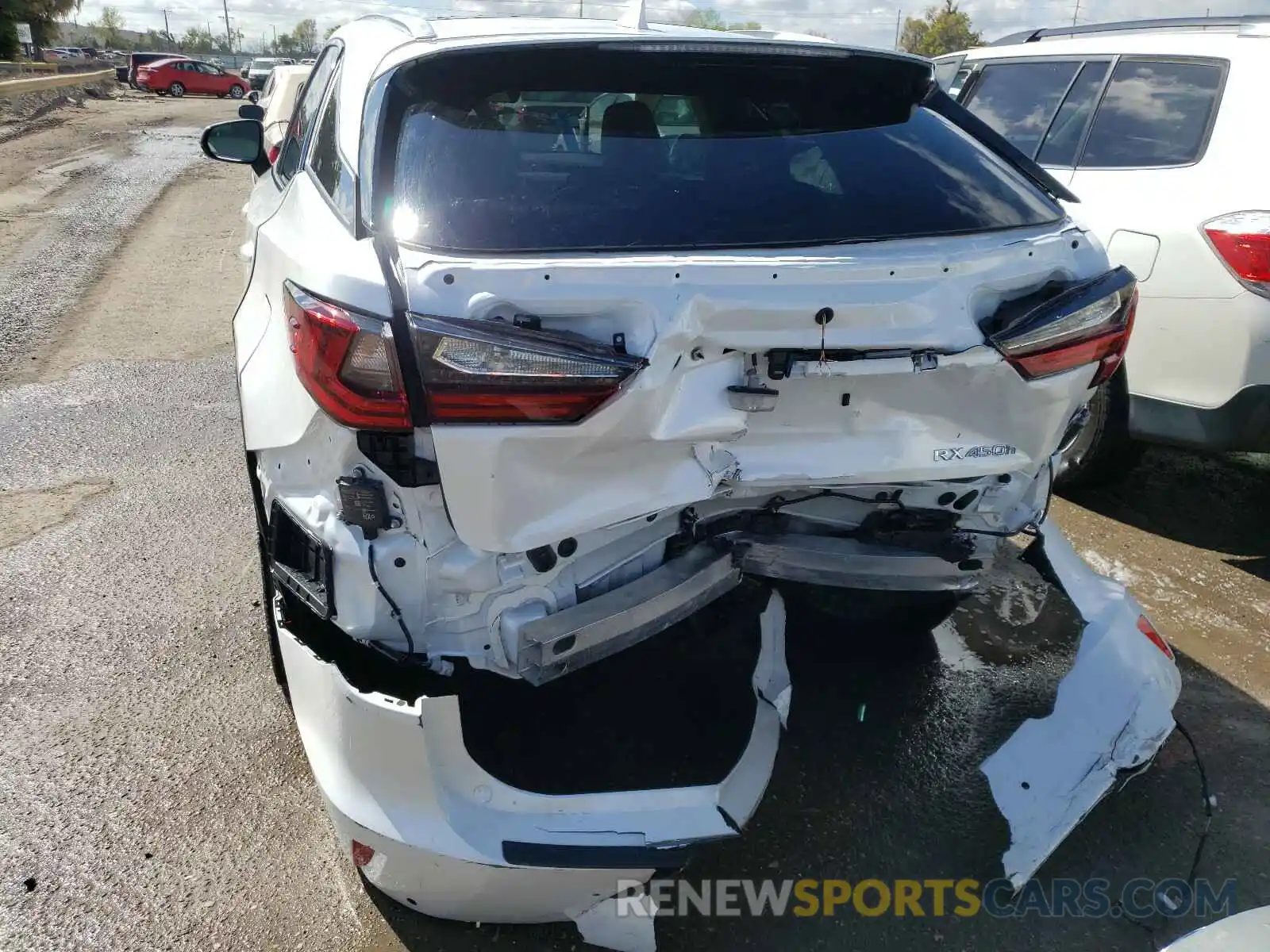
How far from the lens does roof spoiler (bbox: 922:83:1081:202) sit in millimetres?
2588

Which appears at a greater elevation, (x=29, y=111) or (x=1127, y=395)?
(x=1127, y=395)

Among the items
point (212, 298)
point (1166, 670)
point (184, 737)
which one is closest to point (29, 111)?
point (212, 298)

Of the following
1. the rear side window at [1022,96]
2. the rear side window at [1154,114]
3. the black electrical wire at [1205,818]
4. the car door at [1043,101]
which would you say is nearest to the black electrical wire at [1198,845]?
the black electrical wire at [1205,818]

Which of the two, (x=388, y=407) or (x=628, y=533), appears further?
(x=628, y=533)

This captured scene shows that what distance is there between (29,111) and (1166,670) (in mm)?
27719

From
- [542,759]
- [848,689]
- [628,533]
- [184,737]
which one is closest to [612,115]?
[628,533]

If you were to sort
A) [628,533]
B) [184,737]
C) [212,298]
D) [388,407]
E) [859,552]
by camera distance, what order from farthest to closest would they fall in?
[212,298] < [184,737] < [859,552] < [628,533] < [388,407]

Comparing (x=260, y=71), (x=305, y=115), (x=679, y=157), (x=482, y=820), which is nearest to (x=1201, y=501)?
(x=679, y=157)

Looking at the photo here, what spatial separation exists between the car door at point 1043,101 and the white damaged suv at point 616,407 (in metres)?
2.59

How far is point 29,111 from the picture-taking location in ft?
75.9

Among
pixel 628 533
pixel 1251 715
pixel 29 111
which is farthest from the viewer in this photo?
pixel 29 111

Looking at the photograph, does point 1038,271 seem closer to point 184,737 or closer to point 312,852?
point 312,852

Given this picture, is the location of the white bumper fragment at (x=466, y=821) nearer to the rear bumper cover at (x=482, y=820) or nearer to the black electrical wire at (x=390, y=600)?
the rear bumper cover at (x=482, y=820)

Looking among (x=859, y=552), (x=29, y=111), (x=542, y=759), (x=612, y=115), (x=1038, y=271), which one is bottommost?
(x=29, y=111)
